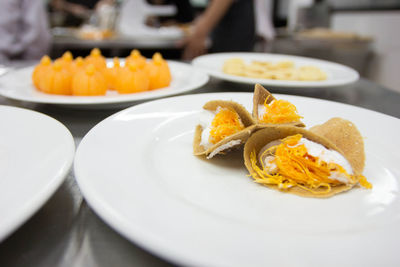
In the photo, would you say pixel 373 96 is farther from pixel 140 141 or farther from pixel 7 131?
pixel 7 131

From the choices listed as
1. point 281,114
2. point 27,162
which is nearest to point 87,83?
point 27,162

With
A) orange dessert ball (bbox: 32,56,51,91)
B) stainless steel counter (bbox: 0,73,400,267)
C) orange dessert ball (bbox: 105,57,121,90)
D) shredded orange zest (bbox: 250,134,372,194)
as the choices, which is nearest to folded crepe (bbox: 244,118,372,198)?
shredded orange zest (bbox: 250,134,372,194)

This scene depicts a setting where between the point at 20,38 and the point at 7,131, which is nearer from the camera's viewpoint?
the point at 7,131

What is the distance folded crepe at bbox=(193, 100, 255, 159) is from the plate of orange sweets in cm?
34

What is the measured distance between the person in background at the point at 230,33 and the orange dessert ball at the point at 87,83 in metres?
1.79

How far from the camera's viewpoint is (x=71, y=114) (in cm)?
105

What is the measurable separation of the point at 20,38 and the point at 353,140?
2.59m

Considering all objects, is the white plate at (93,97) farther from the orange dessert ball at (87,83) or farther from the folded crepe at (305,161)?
the folded crepe at (305,161)

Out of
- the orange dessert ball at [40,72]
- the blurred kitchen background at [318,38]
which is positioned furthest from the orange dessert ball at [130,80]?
the blurred kitchen background at [318,38]

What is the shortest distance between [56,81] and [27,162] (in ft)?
2.22

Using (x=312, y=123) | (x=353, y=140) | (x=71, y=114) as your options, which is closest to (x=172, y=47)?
(x=71, y=114)

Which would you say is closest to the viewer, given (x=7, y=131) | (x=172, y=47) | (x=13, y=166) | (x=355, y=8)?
(x=13, y=166)

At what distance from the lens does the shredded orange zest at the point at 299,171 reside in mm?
604

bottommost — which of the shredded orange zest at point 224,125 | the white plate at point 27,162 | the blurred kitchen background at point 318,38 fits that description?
the blurred kitchen background at point 318,38
